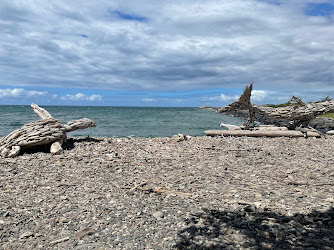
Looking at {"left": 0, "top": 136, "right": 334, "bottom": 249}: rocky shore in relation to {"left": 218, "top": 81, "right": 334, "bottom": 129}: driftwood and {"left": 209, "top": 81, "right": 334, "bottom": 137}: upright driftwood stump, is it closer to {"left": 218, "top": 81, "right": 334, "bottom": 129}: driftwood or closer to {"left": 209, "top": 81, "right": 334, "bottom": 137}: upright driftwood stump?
{"left": 209, "top": 81, "right": 334, "bottom": 137}: upright driftwood stump

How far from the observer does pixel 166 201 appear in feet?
22.8

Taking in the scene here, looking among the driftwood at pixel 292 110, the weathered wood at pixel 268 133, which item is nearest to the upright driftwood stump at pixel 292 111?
the driftwood at pixel 292 110

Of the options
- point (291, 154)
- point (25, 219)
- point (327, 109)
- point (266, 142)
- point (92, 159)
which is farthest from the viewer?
point (327, 109)

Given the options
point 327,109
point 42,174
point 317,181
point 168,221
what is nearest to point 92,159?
point 42,174

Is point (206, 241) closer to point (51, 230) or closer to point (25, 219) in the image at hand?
point (51, 230)

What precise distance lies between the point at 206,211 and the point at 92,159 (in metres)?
6.62

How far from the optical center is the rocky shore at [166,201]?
202 inches

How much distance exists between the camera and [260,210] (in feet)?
20.4

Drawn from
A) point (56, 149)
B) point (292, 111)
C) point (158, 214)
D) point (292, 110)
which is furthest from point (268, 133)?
point (158, 214)

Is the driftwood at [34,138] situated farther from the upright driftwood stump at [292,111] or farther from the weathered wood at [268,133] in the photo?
the weathered wood at [268,133]

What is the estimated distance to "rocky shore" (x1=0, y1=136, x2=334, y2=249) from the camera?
16.9 feet

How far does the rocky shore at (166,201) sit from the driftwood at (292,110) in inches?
334

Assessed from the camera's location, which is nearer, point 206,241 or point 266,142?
point 206,241

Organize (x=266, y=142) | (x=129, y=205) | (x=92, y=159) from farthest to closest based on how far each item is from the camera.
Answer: (x=266, y=142), (x=92, y=159), (x=129, y=205)
